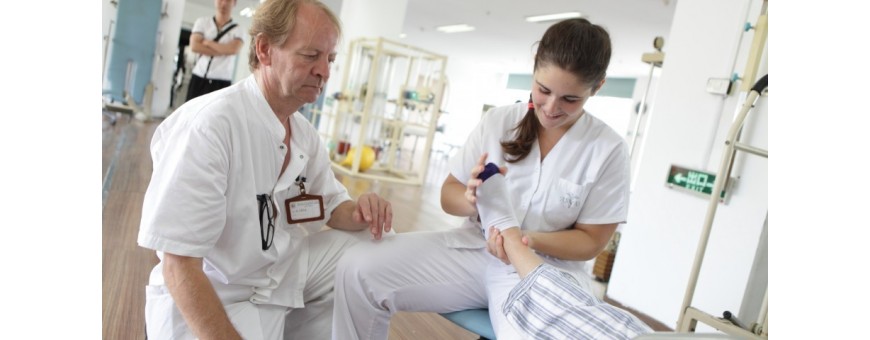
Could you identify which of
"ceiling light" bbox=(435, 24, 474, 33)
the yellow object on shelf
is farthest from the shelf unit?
"ceiling light" bbox=(435, 24, 474, 33)

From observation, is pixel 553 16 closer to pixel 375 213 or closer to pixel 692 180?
pixel 692 180

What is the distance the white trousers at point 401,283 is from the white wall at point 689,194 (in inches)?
56.7

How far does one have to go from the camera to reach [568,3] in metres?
6.32

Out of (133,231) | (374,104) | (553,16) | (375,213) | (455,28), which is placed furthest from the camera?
(455,28)

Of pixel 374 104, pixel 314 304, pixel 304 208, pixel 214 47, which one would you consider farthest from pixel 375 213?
pixel 374 104

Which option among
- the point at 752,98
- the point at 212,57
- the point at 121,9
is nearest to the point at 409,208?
the point at 212,57

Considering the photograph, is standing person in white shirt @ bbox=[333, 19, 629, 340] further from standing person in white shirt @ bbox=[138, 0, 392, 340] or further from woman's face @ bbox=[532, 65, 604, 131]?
standing person in white shirt @ bbox=[138, 0, 392, 340]

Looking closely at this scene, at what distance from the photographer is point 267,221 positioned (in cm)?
106

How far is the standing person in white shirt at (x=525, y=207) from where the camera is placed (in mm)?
1128

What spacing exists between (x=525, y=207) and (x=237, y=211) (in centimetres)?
64

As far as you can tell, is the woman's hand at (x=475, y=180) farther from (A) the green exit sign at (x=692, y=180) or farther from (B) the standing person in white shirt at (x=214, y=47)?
(B) the standing person in white shirt at (x=214, y=47)

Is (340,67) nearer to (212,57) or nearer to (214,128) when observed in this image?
(212,57)

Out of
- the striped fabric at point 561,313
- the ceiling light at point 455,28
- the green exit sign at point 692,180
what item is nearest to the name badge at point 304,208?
the striped fabric at point 561,313
